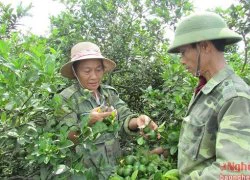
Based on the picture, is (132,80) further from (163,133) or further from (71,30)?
(163,133)

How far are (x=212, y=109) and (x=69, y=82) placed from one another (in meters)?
2.20

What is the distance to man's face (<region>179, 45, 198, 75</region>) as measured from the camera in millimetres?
2029

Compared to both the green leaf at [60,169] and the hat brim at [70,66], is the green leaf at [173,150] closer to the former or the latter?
the green leaf at [60,169]

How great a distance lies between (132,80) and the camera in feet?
13.8

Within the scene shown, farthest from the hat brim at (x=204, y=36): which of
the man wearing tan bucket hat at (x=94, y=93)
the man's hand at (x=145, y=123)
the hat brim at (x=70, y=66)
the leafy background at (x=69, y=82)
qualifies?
the hat brim at (x=70, y=66)

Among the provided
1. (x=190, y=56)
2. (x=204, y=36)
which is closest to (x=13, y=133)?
(x=190, y=56)

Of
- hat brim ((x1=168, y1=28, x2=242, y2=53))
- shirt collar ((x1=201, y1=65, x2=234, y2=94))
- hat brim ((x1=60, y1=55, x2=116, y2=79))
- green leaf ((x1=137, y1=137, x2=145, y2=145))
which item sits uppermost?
hat brim ((x1=168, y1=28, x2=242, y2=53))

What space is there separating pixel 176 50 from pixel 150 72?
5.85 ft

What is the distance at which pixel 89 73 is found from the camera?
10.4 feet

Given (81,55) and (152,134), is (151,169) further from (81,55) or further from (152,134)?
(81,55)

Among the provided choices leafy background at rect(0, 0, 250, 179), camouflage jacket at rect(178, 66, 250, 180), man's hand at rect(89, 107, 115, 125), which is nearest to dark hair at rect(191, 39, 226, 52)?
camouflage jacket at rect(178, 66, 250, 180)

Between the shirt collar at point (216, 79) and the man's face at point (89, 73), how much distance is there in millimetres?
1350

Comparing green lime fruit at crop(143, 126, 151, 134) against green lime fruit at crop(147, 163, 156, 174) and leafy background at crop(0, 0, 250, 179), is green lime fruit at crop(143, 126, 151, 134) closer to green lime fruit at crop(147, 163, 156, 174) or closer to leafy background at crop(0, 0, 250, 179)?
leafy background at crop(0, 0, 250, 179)

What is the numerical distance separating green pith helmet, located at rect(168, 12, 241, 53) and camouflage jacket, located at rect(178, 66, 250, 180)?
7.2 inches
